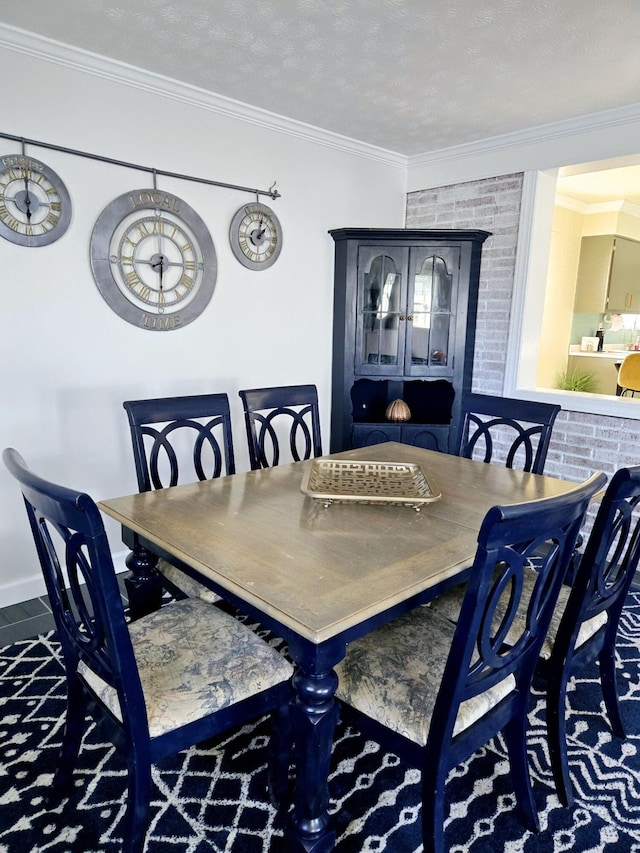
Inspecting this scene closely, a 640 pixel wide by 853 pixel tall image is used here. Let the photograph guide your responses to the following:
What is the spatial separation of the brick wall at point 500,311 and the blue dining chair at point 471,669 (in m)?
1.98

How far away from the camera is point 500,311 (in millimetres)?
3525

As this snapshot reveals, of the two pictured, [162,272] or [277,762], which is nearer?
[277,762]

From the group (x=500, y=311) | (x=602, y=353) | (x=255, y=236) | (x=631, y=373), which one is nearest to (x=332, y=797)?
(x=255, y=236)

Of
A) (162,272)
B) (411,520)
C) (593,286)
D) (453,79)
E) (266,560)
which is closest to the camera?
(266,560)

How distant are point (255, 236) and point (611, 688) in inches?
105

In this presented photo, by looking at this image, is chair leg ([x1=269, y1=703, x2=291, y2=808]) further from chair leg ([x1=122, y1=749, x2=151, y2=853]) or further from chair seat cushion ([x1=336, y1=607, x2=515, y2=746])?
chair leg ([x1=122, y1=749, x2=151, y2=853])

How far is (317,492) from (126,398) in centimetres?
140

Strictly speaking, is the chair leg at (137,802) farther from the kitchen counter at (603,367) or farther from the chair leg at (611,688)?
the kitchen counter at (603,367)

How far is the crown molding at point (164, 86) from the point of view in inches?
88.3

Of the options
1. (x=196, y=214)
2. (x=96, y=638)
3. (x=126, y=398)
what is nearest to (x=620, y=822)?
(x=96, y=638)

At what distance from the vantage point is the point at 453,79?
254 cm

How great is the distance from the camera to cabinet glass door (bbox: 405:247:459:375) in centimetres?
349

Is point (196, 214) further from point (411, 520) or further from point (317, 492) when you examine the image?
Result: point (411, 520)

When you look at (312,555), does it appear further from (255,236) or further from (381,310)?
(381,310)
